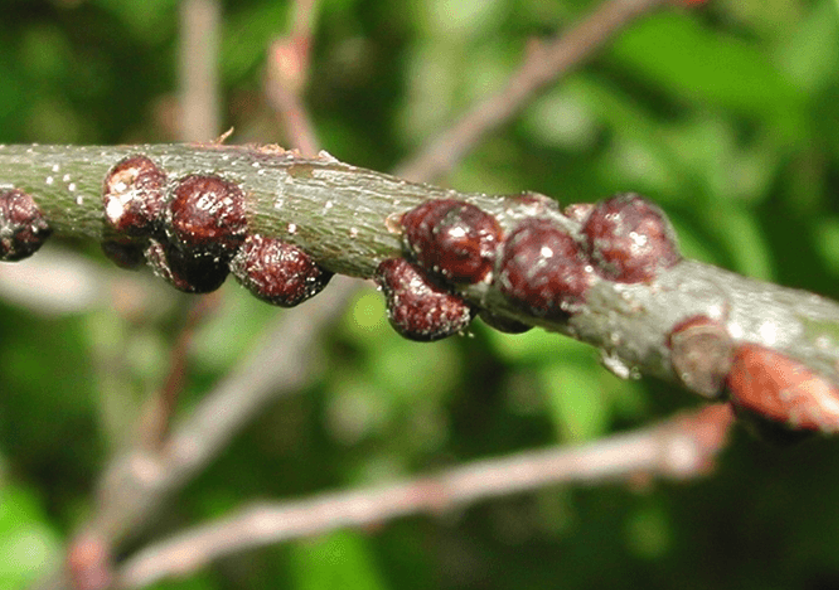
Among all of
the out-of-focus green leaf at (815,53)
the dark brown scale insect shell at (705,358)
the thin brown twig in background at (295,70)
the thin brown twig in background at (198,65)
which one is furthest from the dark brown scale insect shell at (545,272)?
the thin brown twig in background at (198,65)

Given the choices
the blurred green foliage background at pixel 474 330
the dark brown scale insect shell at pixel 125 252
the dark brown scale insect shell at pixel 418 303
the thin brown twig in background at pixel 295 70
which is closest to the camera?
the dark brown scale insect shell at pixel 418 303

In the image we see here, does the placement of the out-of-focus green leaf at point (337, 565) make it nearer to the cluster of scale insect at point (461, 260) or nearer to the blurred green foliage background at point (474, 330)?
the blurred green foliage background at point (474, 330)

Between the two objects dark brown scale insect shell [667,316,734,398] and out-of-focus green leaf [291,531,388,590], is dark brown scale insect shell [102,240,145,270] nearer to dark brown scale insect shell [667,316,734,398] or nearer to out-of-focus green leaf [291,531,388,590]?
dark brown scale insect shell [667,316,734,398]

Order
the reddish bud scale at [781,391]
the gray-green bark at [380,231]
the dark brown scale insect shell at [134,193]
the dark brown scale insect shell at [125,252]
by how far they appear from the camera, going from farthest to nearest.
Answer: the dark brown scale insect shell at [125,252]
the dark brown scale insect shell at [134,193]
the gray-green bark at [380,231]
the reddish bud scale at [781,391]

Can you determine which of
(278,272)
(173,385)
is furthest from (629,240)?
(173,385)

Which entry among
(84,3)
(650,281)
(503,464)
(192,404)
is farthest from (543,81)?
(84,3)

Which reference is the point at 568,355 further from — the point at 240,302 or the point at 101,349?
the point at 101,349

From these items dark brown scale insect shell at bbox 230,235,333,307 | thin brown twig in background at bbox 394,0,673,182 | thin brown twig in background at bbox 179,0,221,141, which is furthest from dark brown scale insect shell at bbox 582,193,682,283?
thin brown twig in background at bbox 179,0,221,141

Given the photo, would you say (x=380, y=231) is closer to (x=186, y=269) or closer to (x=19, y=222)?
(x=186, y=269)
